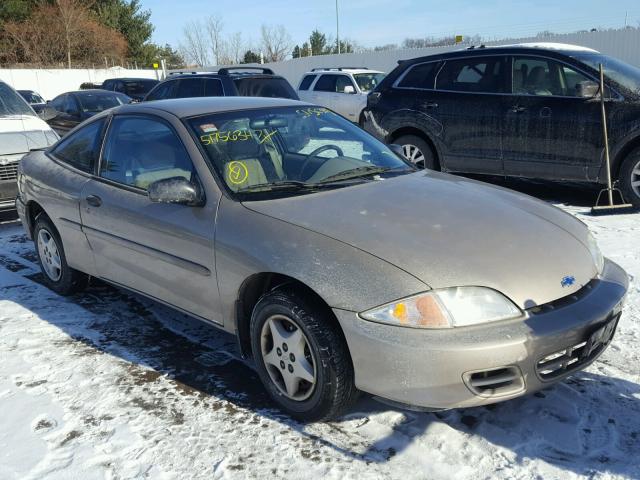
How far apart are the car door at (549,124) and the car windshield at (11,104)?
6230 millimetres

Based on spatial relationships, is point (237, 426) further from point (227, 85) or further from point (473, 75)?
point (227, 85)

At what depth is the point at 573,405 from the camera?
306 cm

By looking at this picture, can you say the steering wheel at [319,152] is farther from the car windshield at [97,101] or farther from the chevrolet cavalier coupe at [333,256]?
the car windshield at [97,101]

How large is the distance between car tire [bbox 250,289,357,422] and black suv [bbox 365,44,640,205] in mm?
4839

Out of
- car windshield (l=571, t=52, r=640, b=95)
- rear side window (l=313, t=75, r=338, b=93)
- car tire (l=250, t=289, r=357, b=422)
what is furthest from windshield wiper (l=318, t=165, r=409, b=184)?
rear side window (l=313, t=75, r=338, b=93)

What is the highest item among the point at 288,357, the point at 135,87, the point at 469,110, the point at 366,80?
the point at 135,87

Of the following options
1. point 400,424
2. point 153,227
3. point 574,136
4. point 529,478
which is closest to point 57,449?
point 153,227

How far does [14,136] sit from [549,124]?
20.8 ft

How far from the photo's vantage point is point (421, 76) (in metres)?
8.20

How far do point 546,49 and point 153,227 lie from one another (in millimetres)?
5517

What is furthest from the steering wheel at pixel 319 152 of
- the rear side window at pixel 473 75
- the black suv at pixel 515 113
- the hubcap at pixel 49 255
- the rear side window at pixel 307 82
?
the rear side window at pixel 307 82

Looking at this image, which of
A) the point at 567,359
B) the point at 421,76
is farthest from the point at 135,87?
the point at 567,359

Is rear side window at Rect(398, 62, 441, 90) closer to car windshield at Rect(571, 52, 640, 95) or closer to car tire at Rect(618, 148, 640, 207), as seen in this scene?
car windshield at Rect(571, 52, 640, 95)

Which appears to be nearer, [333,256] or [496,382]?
[496,382]
